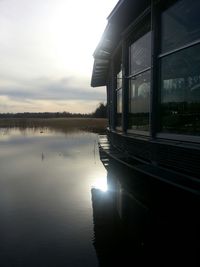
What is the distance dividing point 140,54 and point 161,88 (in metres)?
1.85

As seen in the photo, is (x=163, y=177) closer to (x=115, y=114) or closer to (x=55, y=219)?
(x=55, y=219)

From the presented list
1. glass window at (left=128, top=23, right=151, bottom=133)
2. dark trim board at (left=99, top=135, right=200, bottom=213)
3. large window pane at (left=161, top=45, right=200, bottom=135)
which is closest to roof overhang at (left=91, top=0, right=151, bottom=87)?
glass window at (left=128, top=23, right=151, bottom=133)

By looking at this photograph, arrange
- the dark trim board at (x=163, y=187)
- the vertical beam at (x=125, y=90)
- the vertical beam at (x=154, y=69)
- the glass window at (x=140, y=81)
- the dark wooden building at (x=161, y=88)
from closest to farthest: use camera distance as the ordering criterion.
A: the dark trim board at (x=163, y=187), the dark wooden building at (x=161, y=88), the vertical beam at (x=154, y=69), the glass window at (x=140, y=81), the vertical beam at (x=125, y=90)

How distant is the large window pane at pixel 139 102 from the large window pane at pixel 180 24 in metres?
1.24

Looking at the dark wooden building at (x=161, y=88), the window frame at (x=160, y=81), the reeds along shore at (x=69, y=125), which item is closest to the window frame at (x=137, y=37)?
the dark wooden building at (x=161, y=88)

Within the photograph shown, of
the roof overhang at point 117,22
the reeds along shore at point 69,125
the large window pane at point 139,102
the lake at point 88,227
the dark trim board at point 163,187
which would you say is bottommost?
the reeds along shore at point 69,125

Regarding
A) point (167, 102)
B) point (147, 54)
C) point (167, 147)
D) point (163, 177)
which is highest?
point (147, 54)

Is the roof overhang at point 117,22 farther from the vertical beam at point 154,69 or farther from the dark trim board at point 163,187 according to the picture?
the dark trim board at point 163,187

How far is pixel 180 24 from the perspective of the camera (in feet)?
21.0

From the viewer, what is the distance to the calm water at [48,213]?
5.56 metres

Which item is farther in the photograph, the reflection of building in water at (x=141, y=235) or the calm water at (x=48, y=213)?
the calm water at (x=48, y=213)

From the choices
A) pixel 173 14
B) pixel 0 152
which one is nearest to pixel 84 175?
→ pixel 173 14

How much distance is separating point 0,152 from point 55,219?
535 inches

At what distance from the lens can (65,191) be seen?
10070 mm
